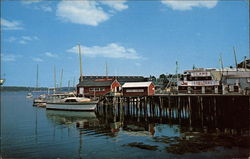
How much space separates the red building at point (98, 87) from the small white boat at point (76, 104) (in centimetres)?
335

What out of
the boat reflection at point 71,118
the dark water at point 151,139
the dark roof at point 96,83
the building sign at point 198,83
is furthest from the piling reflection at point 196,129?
the dark roof at point 96,83

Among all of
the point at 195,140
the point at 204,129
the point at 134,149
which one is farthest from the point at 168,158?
the point at 204,129

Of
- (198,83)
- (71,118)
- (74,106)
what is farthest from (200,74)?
(74,106)

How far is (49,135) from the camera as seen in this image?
82.5 ft

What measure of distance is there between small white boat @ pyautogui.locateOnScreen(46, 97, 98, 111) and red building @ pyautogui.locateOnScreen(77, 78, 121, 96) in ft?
11.0

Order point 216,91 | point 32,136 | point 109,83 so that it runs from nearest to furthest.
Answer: point 32,136
point 216,91
point 109,83

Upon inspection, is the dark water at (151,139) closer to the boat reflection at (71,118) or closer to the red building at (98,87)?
the boat reflection at (71,118)

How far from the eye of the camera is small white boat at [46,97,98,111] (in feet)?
144

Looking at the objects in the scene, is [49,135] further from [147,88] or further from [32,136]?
[147,88]

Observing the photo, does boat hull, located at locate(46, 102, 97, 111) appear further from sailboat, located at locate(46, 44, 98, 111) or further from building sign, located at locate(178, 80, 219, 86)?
building sign, located at locate(178, 80, 219, 86)

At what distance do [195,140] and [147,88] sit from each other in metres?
18.1

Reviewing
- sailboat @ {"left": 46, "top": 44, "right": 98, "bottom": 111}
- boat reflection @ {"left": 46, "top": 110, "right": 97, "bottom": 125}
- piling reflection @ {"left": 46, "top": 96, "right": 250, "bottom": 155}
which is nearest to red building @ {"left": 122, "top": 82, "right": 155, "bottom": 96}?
piling reflection @ {"left": 46, "top": 96, "right": 250, "bottom": 155}

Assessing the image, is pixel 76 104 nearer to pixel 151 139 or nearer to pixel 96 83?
pixel 96 83

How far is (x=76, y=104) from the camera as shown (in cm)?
4566
